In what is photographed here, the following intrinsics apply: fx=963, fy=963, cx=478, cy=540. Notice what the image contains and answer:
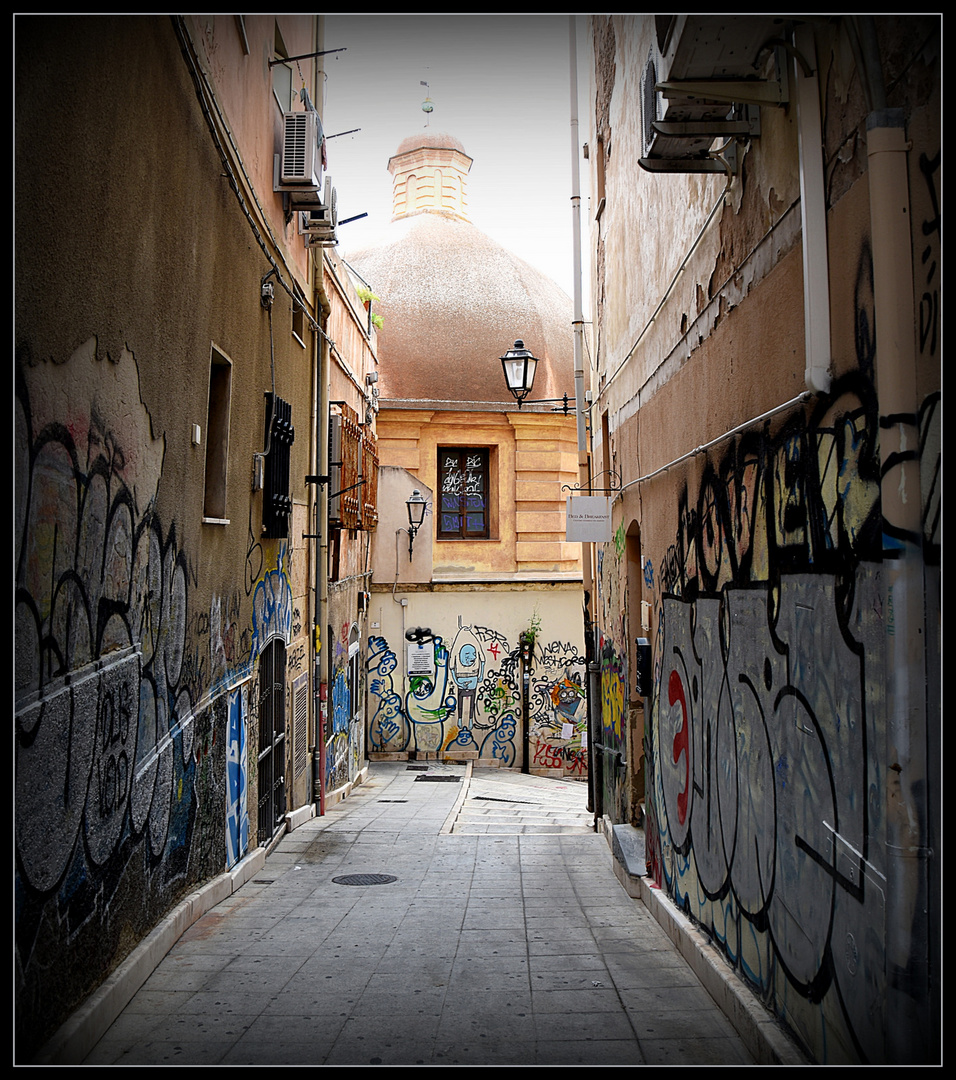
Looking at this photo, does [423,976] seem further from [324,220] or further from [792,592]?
[324,220]

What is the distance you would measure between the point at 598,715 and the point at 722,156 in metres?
9.02

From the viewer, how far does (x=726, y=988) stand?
493 centimetres

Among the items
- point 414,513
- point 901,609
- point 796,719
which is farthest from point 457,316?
point 901,609

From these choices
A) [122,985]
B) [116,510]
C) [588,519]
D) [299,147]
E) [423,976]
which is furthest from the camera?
[588,519]

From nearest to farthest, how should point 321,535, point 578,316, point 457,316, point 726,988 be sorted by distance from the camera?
point 726,988, point 321,535, point 578,316, point 457,316

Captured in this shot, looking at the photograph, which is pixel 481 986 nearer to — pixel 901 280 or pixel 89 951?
pixel 89 951

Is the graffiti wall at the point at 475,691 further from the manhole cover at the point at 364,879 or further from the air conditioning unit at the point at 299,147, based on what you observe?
the air conditioning unit at the point at 299,147

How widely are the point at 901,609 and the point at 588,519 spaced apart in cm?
713

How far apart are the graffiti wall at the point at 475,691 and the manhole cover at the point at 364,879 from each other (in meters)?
10.6

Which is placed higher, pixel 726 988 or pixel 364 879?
pixel 726 988

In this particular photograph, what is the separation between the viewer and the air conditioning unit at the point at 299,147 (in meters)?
9.41

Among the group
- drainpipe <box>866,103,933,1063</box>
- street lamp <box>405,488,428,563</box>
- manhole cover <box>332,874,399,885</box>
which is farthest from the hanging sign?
street lamp <box>405,488,428,563</box>

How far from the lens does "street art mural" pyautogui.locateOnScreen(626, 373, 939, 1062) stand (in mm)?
3330

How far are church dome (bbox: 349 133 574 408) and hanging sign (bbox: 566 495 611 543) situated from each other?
10.7 m
